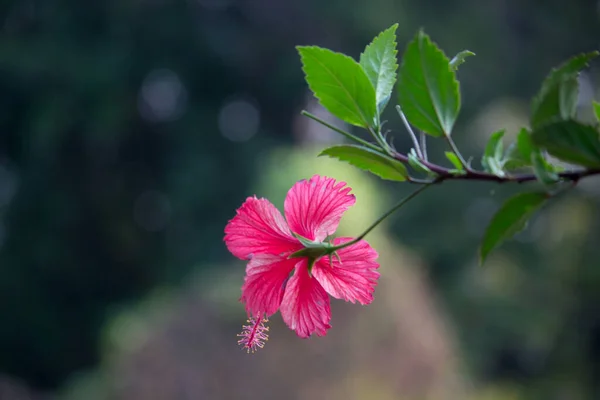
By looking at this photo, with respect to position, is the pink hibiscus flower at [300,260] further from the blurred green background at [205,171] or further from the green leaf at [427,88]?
the blurred green background at [205,171]

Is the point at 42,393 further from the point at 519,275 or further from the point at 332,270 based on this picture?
the point at 332,270

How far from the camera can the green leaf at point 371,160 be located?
0.26 meters

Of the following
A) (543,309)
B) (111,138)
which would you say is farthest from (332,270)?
(111,138)

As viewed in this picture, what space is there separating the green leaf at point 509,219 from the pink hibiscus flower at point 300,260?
0.05 metres

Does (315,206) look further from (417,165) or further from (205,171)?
(205,171)

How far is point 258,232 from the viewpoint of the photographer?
11.6 inches

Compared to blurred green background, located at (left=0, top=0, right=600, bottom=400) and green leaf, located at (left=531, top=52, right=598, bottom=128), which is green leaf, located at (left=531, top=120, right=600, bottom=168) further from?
blurred green background, located at (left=0, top=0, right=600, bottom=400)

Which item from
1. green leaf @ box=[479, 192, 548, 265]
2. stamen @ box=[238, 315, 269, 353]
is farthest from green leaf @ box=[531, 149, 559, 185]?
stamen @ box=[238, 315, 269, 353]

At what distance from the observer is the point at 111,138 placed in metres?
3.97

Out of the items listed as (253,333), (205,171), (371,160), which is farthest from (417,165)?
(205,171)

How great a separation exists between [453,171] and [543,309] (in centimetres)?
351

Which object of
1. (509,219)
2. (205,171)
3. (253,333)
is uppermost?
(509,219)

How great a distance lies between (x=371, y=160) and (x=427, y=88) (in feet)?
0.12

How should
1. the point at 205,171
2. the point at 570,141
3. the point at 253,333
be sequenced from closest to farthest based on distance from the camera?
the point at 570,141 < the point at 253,333 < the point at 205,171
